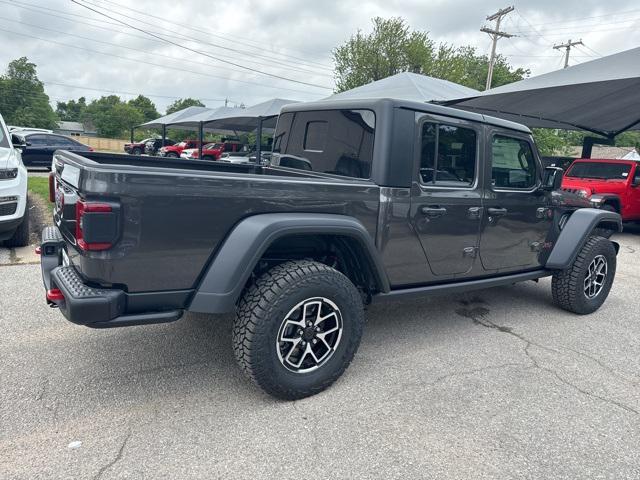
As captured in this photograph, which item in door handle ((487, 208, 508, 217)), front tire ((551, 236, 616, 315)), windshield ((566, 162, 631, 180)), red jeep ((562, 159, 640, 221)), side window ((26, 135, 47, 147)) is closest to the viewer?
door handle ((487, 208, 508, 217))

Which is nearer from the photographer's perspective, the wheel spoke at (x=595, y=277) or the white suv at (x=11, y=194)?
the wheel spoke at (x=595, y=277)

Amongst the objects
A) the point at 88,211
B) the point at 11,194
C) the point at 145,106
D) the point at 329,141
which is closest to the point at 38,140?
the point at 11,194

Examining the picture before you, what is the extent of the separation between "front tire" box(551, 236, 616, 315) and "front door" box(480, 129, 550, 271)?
43 centimetres

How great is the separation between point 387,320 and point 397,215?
55.5 inches

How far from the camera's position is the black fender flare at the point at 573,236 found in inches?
163

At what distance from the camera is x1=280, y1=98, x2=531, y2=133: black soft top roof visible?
9.74 ft

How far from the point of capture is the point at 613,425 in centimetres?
261

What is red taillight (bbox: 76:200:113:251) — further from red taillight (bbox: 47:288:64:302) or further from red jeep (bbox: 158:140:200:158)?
red jeep (bbox: 158:140:200:158)

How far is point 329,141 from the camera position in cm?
340


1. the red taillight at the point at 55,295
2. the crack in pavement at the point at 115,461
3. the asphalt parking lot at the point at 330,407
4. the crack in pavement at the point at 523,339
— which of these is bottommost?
the crack in pavement at the point at 115,461

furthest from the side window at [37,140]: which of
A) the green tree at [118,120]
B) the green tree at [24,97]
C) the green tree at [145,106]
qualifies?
the green tree at [145,106]

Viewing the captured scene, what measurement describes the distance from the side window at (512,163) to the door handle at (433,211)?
68 centimetres

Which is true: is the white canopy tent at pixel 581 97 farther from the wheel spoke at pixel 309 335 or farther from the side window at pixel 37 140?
the side window at pixel 37 140

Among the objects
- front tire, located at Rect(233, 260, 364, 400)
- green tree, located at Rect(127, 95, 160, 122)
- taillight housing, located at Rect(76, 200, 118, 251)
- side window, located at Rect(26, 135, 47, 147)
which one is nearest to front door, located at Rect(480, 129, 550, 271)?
front tire, located at Rect(233, 260, 364, 400)
